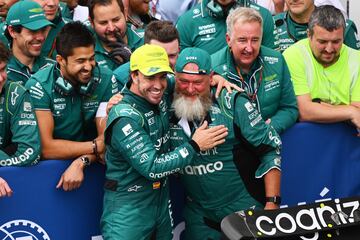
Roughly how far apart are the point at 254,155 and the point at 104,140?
1213mm

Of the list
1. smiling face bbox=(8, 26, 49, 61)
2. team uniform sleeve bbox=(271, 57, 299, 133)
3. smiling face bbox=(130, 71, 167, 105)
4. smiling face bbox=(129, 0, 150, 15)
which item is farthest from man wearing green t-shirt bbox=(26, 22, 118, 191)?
smiling face bbox=(129, 0, 150, 15)

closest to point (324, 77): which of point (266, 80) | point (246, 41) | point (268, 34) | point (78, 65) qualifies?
point (266, 80)

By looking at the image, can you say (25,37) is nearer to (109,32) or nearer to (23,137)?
(109,32)

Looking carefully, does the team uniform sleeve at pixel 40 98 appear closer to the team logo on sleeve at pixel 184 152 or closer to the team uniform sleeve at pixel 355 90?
the team logo on sleeve at pixel 184 152

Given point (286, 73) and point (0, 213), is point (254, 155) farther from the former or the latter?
point (0, 213)

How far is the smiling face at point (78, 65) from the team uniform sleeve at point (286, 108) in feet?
5.22

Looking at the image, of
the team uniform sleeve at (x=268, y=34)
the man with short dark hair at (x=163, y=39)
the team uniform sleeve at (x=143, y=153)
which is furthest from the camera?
the team uniform sleeve at (x=268, y=34)

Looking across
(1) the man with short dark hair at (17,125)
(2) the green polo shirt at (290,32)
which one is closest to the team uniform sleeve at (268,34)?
(2) the green polo shirt at (290,32)

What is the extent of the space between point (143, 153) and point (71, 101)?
2.97 feet

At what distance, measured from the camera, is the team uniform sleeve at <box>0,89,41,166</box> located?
6473 mm

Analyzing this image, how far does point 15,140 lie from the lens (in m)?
6.51

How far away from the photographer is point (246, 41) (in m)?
7.07

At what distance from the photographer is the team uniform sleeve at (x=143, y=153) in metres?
6.28

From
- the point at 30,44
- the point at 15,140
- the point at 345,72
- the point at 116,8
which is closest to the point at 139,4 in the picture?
the point at 116,8
